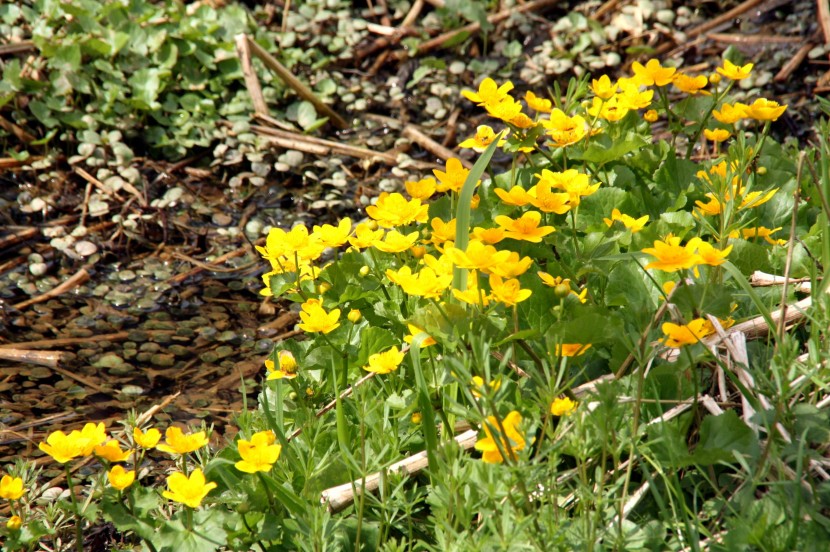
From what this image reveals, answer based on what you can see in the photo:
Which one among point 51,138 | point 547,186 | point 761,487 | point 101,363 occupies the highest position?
point 547,186

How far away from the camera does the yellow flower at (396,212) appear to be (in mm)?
2000

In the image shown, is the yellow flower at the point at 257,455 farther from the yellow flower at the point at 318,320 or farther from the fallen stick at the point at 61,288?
the fallen stick at the point at 61,288

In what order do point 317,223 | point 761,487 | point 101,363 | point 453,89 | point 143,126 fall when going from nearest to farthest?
1. point 761,487
2. point 101,363
3. point 317,223
4. point 143,126
5. point 453,89

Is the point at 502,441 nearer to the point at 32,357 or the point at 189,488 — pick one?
the point at 189,488

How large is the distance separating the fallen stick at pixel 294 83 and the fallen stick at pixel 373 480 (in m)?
2.65

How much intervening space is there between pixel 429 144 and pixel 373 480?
246 cm

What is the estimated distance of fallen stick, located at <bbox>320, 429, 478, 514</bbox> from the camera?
5.79ft

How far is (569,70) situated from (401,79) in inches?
33.7

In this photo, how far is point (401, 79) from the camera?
4.53m

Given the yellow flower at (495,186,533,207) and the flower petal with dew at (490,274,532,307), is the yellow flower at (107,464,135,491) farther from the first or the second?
the yellow flower at (495,186,533,207)

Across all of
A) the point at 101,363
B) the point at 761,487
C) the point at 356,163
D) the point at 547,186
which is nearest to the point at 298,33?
the point at 356,163

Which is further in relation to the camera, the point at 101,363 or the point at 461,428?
the point at 101,363

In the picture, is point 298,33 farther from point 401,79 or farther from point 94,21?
point 94,21

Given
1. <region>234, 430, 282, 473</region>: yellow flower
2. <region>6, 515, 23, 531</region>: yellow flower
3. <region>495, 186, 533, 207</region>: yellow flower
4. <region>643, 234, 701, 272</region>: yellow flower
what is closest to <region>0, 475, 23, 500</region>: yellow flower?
<region>6, 515, 23, 531</region>: yellow flower
